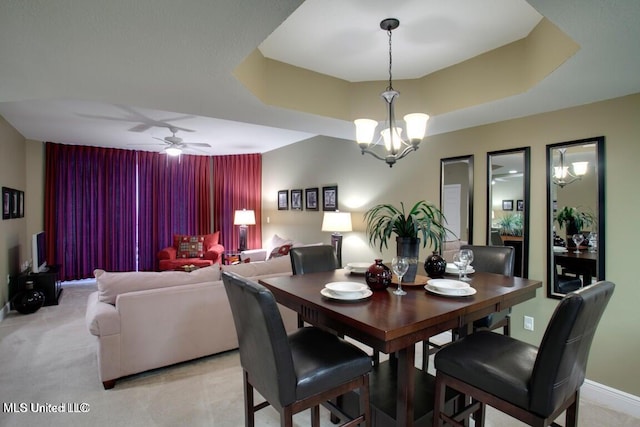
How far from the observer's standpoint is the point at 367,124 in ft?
7.39

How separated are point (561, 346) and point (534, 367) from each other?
138 mm

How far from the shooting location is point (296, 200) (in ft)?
19.1

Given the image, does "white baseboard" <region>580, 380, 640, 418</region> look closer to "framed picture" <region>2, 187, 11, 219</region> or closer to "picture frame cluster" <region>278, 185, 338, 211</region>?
"picture frame cluster" <region>278, 185, 338, 211</region>

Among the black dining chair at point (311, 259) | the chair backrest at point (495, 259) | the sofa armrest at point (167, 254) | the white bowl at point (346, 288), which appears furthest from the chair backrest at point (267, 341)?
the sofa armrest at point (167, 254)

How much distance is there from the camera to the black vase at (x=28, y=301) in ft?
13.0

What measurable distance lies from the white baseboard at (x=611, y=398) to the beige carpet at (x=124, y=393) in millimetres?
79

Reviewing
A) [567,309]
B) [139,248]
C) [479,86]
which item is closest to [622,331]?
[567,309]

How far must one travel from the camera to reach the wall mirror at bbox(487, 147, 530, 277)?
9.29ft

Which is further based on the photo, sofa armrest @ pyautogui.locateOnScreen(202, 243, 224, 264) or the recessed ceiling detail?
sofa armrest @ pyautogui.locateOnScreen(202, 243, 224, 264)

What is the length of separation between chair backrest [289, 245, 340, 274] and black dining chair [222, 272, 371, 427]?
35.0 inches

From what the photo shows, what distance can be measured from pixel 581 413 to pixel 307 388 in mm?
2094

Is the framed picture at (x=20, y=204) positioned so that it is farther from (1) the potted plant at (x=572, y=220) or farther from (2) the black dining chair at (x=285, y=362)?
(1) the potted plant at (x=572, y=220)

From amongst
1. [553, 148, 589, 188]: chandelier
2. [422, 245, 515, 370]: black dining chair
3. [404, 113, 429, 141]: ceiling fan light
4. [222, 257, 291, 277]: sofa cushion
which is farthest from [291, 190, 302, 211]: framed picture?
[553, 148, 589, 188]: chandelier

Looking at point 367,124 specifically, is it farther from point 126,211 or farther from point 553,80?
point 126,211
